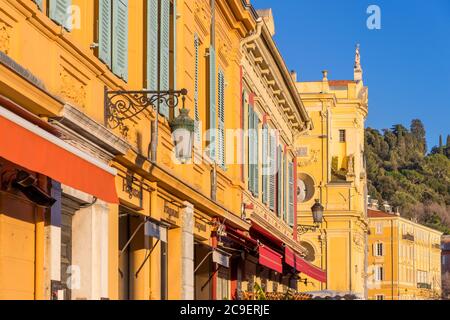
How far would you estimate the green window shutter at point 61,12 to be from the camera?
13050 millimetres

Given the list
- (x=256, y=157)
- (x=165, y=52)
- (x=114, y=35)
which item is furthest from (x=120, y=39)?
(x=256, y=157)

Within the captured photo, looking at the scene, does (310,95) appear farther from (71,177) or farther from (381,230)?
(381,230)

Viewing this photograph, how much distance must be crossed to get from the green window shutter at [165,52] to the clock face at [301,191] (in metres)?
49.8

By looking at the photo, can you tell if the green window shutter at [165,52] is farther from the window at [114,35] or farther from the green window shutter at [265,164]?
the green window shutter at [265,164]

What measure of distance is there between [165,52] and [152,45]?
3.36 feet

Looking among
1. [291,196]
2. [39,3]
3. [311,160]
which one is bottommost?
[39,3]

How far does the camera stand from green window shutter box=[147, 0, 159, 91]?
18.2 m

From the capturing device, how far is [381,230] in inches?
5369

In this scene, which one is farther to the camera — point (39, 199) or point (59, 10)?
point (59, 10)

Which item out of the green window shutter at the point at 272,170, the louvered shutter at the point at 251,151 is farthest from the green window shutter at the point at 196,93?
the green window shutter at the point at 272,170

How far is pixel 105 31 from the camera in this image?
15477 mm

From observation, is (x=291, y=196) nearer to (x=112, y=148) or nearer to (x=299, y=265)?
(x=299, y=265)

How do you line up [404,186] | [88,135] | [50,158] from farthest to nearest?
1. [404,186]
2. [88,135]
3. [50,158]

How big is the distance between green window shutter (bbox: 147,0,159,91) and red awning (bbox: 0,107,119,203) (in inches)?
194
